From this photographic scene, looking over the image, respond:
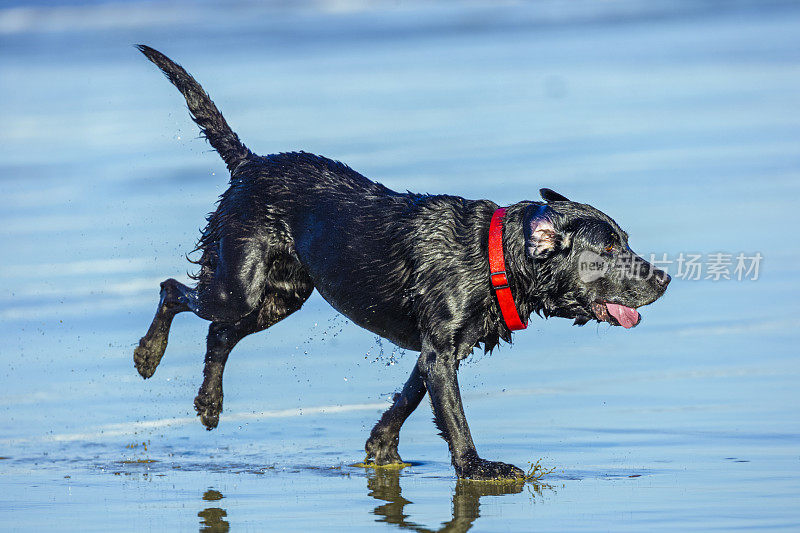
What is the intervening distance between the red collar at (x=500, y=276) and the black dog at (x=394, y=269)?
0.01m

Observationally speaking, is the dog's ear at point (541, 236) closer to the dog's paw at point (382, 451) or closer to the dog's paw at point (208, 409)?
the dog's paw at point (382, 451)

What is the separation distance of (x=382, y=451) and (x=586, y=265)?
1460 mm

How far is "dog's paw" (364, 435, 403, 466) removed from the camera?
7.09 metres

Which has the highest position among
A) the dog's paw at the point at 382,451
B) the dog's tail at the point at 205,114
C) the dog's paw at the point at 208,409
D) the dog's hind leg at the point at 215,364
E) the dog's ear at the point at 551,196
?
the dog's tail at the point at 205,114

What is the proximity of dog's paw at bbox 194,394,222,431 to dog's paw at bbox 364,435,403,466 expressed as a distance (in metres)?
1.04

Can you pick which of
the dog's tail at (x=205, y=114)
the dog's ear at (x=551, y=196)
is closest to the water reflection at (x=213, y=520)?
the dog's ear at (x=551, y=196)

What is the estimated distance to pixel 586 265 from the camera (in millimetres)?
6547

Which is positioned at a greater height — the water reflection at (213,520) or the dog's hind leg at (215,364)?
the dog's hind leg at (215,364)

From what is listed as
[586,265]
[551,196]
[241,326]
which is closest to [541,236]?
[586,265]

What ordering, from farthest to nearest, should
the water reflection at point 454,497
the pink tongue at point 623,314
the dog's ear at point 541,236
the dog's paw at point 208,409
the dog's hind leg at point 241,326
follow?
1. the dog's paw at point 208,409
2. the dog's hind leg at point 241,326
3. the pink tongue at point 623,314
4. the dog's ear at point 541,236
5. the water reflection at point 454,497

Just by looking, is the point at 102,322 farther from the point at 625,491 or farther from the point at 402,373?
the point at 625,491

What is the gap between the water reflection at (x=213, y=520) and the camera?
5469 millimetres

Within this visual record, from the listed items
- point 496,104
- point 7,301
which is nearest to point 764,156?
point 496,104

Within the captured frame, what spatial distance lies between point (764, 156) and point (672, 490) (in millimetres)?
7779
